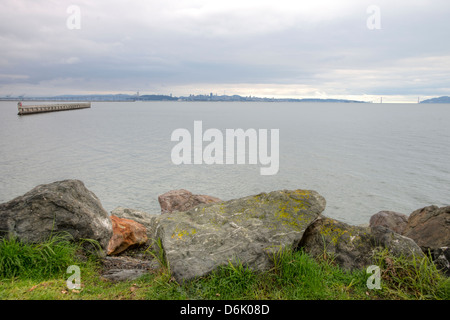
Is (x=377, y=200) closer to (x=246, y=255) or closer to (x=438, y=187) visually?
(x=438, y=187)

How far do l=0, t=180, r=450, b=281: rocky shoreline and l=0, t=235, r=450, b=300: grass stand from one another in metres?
0.22

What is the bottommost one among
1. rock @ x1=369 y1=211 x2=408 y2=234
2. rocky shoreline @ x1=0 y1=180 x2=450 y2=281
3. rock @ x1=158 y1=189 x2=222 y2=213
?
rock @ x1=369 y1=211 x2=408 y2=234

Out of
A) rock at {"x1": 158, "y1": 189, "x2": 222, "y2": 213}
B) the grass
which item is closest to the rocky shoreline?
the grass

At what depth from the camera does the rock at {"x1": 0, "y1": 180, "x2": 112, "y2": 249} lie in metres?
6.45

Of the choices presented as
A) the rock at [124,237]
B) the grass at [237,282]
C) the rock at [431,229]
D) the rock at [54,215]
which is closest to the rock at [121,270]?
the grass at [237,282]

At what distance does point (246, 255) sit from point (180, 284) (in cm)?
122

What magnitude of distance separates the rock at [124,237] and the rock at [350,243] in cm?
593

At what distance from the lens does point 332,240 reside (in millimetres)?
6543

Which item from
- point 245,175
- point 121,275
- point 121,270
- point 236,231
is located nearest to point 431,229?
point 236,231

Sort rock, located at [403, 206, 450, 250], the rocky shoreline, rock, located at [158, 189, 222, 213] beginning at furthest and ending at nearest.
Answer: rock, located at [158, 189, 222, 213], rock, located at [403, 206, 450, 250], the rocky shoreline

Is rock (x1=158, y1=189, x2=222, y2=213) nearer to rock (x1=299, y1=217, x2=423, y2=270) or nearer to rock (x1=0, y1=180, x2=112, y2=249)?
rock (x1=0, y1=180, x2=112, y2=249)

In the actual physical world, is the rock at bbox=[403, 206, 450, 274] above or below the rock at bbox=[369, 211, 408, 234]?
above

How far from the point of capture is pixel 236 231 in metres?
6.12

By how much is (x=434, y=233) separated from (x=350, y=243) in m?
2.61
